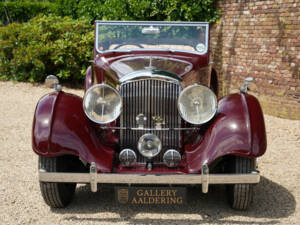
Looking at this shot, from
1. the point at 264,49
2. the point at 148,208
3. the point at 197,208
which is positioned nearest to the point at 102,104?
the point at 148,208

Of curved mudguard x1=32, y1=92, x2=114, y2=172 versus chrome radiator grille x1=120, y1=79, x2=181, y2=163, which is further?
chrome radiator grille x1=120, y1=79, x2=181, y2=163

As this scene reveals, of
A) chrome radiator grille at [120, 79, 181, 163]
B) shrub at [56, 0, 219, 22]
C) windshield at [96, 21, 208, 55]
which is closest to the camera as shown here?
chrome radiator grille at [120, 79, 181, 163]

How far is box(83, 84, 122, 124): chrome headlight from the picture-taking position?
326 centimetres

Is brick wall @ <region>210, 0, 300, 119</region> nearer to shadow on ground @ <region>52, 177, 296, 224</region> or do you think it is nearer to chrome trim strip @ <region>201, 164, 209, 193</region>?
shadow on ground @ <region>52, 177, 296, 224</region>

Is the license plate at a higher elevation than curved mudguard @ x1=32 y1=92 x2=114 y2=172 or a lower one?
lower

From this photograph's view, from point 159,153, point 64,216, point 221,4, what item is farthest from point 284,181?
point 221,4

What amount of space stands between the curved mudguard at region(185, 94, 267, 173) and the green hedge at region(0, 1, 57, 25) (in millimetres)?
11109

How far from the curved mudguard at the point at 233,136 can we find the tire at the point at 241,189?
149 mm

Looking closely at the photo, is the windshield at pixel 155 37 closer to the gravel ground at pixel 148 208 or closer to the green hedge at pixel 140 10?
the gravel ground at pixel 148 208

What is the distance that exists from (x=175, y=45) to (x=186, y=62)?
44 cm

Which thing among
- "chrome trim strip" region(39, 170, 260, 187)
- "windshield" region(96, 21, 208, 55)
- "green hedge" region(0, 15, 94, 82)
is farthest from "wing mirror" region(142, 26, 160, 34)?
"green hedge" region(0, 15, 94, 82)

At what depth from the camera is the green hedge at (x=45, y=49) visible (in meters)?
9.08

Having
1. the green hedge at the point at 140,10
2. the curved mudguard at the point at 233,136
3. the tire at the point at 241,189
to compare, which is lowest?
the tire at the point at 241,189

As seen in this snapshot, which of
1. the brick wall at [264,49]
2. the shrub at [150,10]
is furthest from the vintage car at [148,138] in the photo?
the shrub at [150,10]
